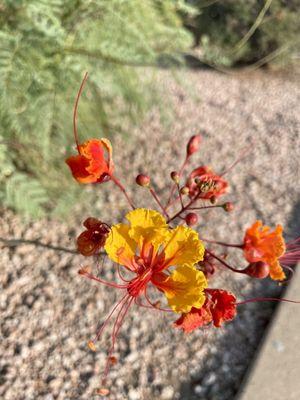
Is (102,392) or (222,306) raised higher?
(222,306)

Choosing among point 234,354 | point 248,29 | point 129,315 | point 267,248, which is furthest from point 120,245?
point 248,29

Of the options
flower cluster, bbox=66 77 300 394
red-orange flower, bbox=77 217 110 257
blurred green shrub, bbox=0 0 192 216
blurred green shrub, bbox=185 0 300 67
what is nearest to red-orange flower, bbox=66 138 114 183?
flower cluster, bbox=66 77 300 394

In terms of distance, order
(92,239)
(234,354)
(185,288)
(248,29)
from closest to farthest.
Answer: (185,288), (92,239), (234,354), (248,29)

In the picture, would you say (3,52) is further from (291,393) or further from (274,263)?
(291,393)

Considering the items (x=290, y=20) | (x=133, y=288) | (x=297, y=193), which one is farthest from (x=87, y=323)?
(x=290, y=20)

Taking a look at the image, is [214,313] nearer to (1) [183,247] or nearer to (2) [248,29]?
(1) [183,247]

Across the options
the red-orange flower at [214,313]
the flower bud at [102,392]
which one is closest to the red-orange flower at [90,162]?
the red-orange flower at [214,313]
